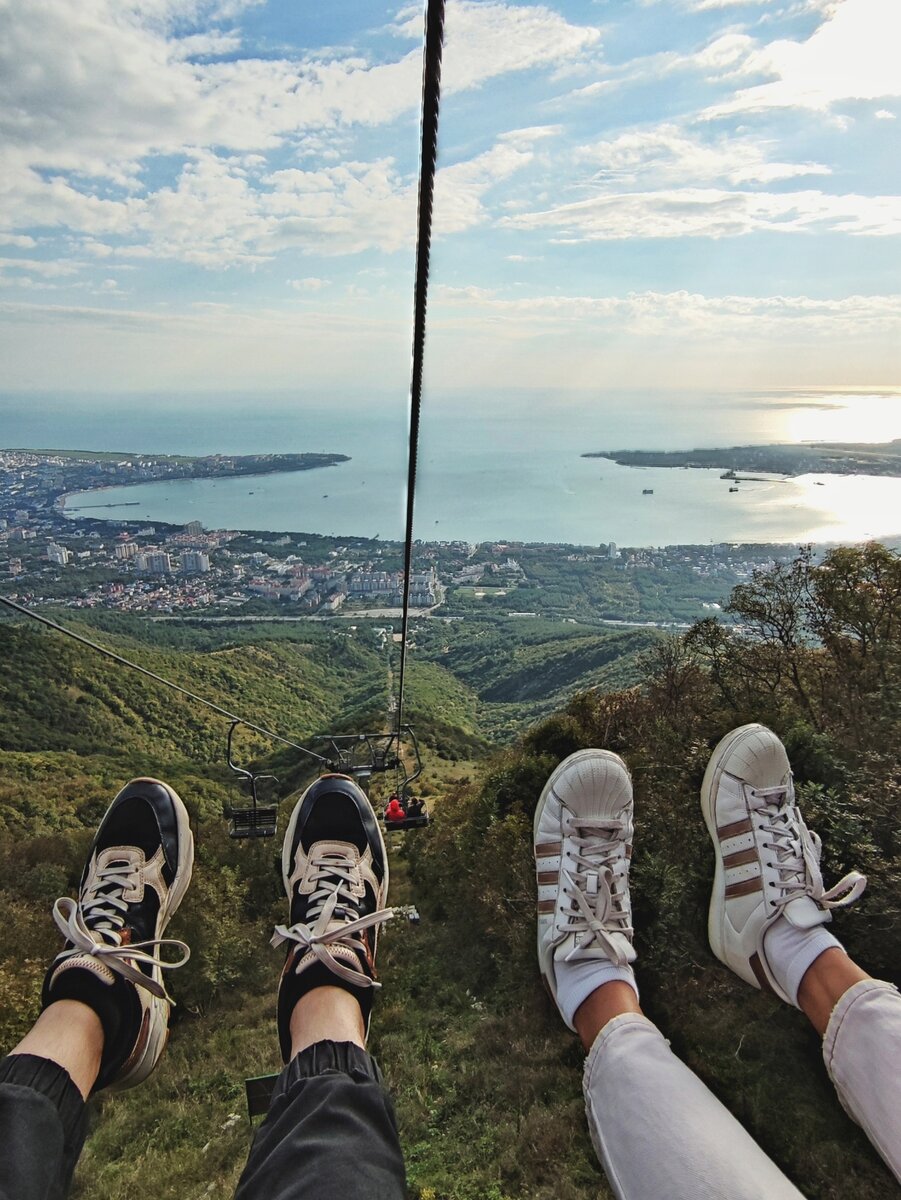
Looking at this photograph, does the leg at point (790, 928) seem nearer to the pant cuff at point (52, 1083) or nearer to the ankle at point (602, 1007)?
the ankle at point (602, 1007)

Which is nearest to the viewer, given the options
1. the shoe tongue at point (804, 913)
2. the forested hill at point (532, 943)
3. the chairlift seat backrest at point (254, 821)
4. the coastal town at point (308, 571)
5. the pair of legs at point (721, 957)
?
the pair of legs at point (721, 957)

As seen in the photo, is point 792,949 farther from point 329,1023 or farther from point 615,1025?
point 329,1023

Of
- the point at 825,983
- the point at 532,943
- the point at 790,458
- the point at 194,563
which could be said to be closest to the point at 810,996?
the point at 825,983

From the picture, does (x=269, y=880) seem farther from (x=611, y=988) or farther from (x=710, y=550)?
(x=710, y=550)

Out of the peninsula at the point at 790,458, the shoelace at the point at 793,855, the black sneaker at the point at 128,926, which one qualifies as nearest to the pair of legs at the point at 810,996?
the shoelace at the point at 793,855

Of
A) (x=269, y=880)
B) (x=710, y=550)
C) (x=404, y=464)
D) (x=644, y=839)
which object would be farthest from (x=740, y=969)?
(x=710, y=550)

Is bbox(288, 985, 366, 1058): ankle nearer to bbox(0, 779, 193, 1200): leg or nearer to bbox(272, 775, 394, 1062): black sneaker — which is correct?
bbox(272, 775, 394, 1062): black sneaker
